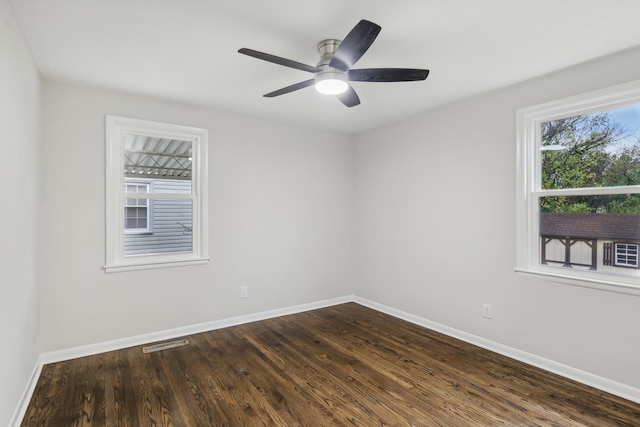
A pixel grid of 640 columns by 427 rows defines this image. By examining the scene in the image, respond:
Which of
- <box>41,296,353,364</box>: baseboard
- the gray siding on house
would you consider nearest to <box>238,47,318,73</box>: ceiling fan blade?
the gray siding on house

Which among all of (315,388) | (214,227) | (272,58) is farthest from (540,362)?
(214,227)

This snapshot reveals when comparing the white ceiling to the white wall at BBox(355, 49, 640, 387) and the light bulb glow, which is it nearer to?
the light bulb glow

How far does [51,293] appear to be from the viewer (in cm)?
297

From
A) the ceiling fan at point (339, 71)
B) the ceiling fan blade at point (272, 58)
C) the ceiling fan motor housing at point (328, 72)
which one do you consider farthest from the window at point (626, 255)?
the ceiling fan blade at point (272, 58)

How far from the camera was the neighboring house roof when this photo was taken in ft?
8.13

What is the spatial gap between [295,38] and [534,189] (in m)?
2.35

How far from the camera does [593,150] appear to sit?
268 cm

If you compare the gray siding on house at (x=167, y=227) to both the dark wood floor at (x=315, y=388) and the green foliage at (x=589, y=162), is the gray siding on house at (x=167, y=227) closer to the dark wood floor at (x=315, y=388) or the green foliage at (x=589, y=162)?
the dark wood floor at (x=315, y=388)

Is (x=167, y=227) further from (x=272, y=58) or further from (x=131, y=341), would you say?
(x=272, y=58)

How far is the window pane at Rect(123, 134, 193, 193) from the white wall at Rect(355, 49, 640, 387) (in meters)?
2.34

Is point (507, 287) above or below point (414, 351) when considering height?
above

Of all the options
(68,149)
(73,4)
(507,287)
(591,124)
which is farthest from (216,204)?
(591,124)

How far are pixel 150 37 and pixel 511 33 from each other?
231 centimetres

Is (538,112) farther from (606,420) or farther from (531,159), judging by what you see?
(606,420)
